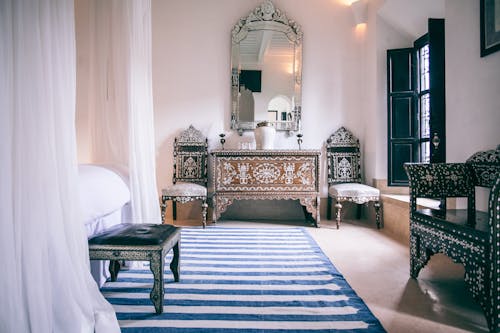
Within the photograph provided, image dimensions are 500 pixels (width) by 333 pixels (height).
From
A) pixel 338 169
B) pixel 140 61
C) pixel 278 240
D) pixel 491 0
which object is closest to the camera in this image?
pixel 491 0

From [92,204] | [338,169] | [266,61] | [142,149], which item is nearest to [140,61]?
[142,149]

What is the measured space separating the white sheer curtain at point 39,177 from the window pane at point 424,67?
4235mm

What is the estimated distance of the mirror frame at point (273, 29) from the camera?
Answer: 4770 millimetres

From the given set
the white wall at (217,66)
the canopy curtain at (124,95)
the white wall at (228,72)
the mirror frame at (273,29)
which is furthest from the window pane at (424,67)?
the canopy curtain at (124,95)

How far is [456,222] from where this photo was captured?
1.91 meters

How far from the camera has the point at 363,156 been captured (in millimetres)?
4898

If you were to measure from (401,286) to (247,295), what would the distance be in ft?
3.64

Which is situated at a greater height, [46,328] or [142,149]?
[142,149]

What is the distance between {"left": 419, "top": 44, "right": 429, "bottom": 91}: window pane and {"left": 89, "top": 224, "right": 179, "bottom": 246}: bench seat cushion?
3.87 metres

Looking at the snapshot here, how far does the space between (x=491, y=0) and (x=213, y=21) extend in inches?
138

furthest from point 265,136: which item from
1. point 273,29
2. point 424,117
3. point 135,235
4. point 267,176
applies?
point 135,235

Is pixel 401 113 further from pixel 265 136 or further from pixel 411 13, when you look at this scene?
pixel 265 136

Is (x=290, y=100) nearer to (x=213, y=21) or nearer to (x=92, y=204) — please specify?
(x=213, y=21)

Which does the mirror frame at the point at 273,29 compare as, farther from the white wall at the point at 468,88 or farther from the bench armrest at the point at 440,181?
the bench armrest at the point at 440,181
